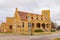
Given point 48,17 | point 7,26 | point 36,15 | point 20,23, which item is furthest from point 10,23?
point 48,17

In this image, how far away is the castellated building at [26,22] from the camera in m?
70.6

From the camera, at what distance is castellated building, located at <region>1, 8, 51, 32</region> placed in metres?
70.6

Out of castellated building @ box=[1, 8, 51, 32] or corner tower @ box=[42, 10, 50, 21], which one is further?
corner tower @ box=[42, 10, 50, 21]

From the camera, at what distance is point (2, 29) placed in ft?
246

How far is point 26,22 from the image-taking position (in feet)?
236

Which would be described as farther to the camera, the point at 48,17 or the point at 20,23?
the point at 48,17

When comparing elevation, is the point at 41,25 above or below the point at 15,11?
below

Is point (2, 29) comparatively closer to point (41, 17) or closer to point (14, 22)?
point (14, 22)

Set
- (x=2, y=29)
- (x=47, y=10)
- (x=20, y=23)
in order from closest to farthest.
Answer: (x=20, y=23)
(x=2, y=29)
(x=47, y=10)

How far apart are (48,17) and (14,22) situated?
728 inches

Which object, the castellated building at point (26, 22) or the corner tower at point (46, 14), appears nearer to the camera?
the castellated building at point (26, 22)

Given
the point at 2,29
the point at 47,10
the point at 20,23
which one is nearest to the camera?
the point at 20,23

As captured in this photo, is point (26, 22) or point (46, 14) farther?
point (46, 14)

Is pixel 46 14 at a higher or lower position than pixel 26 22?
higher
